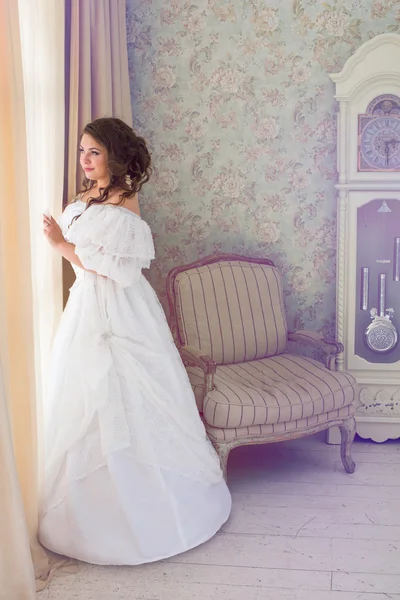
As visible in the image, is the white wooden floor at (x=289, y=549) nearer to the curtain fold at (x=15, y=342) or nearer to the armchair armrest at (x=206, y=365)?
the curtain fold at (x=15, y=342)

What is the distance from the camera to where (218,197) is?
4.15m

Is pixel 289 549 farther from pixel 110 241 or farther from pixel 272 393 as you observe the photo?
pixel 110 241

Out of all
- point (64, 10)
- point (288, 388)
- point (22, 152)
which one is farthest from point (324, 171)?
point (22, 152)

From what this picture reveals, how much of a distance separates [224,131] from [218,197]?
14.9 inches

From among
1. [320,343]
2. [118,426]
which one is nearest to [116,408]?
[118,426]

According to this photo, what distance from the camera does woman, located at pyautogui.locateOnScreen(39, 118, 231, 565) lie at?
2621mm

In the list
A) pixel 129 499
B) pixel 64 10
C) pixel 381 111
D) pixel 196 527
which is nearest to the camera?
pixel 129 499

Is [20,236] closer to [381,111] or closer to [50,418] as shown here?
[50,418]

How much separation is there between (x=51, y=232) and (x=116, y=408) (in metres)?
0.73

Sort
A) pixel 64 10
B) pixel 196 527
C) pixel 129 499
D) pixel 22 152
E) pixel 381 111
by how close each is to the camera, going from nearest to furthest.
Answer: pixel 22 152, pixel 129 499, pixel 196 527, pixel 64 10, pixel 381 111

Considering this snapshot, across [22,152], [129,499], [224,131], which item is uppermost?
[224,131]

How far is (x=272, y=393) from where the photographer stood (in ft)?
11.0

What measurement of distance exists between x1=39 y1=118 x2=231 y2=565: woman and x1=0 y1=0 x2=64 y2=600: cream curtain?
0.11 metres

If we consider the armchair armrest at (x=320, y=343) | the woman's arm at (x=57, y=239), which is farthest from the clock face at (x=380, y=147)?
the woman's arm at (x=57, y=239)
